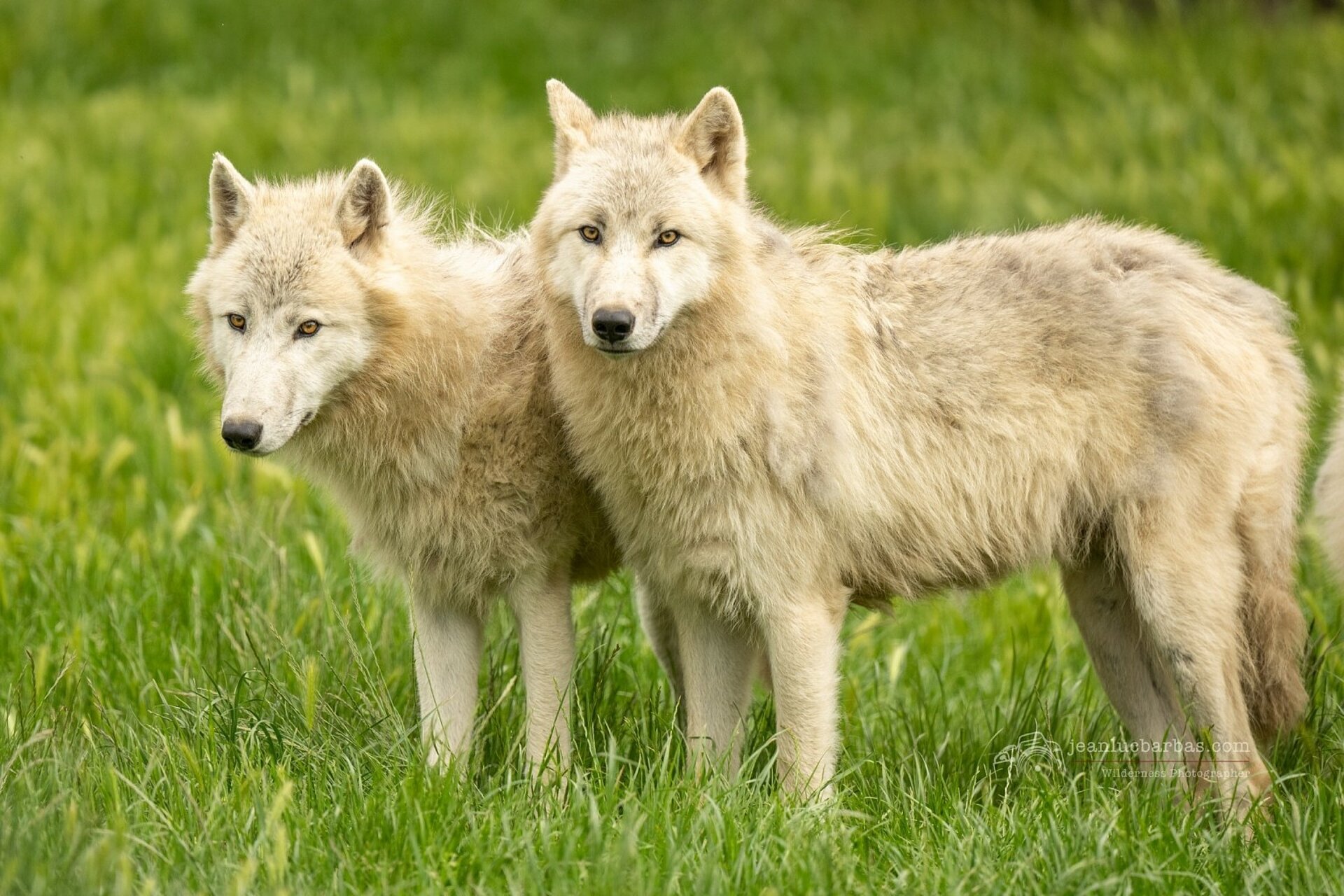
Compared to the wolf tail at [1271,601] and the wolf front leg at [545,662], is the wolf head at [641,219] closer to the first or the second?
the wolf front leg at [545,662]

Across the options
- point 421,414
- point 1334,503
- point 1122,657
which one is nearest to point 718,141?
point 421,414

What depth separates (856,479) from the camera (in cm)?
493

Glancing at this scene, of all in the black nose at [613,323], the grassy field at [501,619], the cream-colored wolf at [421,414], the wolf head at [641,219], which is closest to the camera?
the grassy field at [501,619]

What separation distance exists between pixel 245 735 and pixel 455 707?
71 centimetres

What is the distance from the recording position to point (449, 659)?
518 cm

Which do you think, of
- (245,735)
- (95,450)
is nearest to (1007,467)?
(245,735)

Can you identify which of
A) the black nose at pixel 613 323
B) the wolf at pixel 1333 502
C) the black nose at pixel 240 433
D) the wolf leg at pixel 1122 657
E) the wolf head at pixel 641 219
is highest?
the wolf head at pixel 641 219

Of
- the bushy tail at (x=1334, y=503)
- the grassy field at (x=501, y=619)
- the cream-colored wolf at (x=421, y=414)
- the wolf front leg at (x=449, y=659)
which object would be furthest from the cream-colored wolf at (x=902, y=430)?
the wolf front leg at (x=449, y=659)

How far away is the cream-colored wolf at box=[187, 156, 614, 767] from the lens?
477cm

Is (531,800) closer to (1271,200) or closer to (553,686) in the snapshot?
(553,686)

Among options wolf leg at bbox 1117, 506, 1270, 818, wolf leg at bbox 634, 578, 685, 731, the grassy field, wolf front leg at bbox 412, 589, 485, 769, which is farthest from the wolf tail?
wolf front leg at bbox 412, 589, 485, 769

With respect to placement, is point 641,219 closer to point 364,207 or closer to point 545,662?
point 364,207

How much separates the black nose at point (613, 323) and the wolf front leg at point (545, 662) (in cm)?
102

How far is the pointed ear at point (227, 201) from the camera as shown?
16.3 ft
